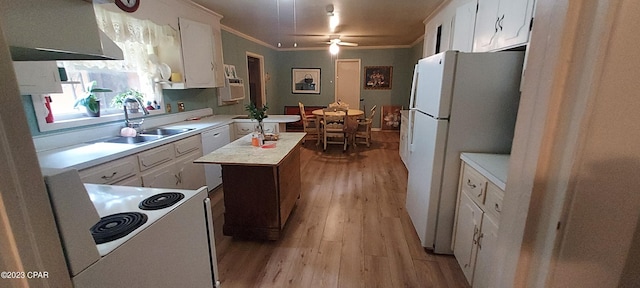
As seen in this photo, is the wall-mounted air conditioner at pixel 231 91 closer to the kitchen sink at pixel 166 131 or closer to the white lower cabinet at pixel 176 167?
the kitchen sink at pixel 166 131

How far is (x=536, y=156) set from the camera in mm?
377

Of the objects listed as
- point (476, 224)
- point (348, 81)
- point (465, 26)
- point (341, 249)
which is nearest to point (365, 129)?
point (348, 81)

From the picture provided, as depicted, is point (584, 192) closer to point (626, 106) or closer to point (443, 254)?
point (626, 106)

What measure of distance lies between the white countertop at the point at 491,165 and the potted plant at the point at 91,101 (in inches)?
116

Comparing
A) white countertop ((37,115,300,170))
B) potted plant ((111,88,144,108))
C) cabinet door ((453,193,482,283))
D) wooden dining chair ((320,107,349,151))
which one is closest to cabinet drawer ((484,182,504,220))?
cabinet door ((453,193,482,283))

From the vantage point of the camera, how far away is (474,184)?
5.42 ft

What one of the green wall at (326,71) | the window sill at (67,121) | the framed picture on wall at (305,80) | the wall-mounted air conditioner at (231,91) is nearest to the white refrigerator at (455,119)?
the window sill at (67,121)

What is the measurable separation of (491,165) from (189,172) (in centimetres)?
269

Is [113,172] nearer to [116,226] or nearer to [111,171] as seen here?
[111,171]

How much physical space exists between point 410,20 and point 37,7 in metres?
4.41

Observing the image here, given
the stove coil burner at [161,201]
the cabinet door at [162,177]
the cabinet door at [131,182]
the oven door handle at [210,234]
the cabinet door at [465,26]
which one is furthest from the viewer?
the cabinet door at [465,26]

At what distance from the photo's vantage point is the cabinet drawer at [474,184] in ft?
5.03

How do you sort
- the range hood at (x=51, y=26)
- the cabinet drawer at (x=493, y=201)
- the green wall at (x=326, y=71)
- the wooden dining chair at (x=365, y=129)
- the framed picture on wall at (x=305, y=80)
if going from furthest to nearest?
the framed picture on wall at (x=305, y=80)
the green wall at (x=326, y=71)
the wooden dining chair at (x=365, y=129)
the cabinet drawer at (x=493, y=201)
the range hood at (x=51, y=26)

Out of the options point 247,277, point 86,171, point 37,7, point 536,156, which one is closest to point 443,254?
point 247,277
